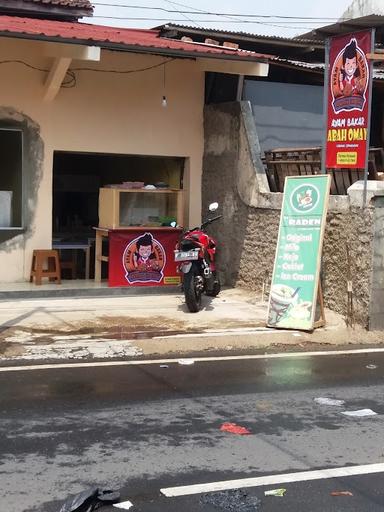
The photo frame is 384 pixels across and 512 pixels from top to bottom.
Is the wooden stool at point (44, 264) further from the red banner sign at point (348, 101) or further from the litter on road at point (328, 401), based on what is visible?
the litter on road at point (328, 401)

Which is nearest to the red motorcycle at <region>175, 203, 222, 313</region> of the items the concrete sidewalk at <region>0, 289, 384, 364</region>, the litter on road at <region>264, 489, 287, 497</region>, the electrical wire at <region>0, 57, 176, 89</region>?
the concrete sidewalk at <region>0, 289, 384, 364</region>

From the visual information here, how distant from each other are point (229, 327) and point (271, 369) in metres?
2.09

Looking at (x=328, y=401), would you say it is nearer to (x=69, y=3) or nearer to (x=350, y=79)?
(x=350, y=79)

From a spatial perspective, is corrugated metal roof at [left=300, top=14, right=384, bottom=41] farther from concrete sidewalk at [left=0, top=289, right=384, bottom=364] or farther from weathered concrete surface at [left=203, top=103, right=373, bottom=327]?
concrete sidewalk at [left=0, top=289, right=384, bottom=364]

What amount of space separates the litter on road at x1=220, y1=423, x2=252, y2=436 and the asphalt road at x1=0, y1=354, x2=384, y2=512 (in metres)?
0.06

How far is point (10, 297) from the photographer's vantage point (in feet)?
37.1

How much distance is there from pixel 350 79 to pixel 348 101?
0.95 ft

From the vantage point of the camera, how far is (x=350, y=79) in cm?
957

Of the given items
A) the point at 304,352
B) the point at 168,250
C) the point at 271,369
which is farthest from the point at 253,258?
the point at 271,369

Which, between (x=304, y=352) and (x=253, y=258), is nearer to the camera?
(x=304, y=352)

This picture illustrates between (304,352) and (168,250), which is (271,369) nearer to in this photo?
(304,352)

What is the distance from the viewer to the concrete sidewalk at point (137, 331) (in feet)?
27.2

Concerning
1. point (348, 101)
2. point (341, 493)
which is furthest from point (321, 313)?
point (341, 493)

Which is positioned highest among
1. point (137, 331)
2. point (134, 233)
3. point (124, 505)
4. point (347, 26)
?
point (347, 26)
